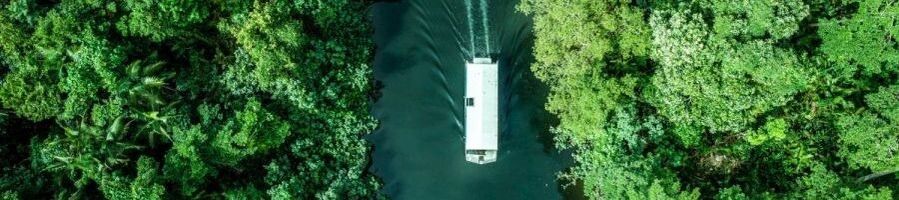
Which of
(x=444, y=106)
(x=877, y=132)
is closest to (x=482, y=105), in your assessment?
(x=444, y=106)

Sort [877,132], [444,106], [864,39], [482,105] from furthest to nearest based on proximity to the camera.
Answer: [444,106], [482,105], [864,39], [877,132]

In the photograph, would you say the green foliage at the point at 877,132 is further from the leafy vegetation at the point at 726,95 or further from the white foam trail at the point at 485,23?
the white foam trail at the point at 485,23

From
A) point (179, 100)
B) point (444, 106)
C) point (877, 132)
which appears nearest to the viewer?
point (877, 132)

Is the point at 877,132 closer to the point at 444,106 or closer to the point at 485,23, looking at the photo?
the point at 485,23

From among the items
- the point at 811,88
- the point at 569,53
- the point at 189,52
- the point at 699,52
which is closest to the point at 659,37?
the point at 699,52

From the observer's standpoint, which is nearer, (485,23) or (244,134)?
(244,134)

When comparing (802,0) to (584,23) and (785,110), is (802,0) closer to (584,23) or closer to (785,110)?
(785,110)
